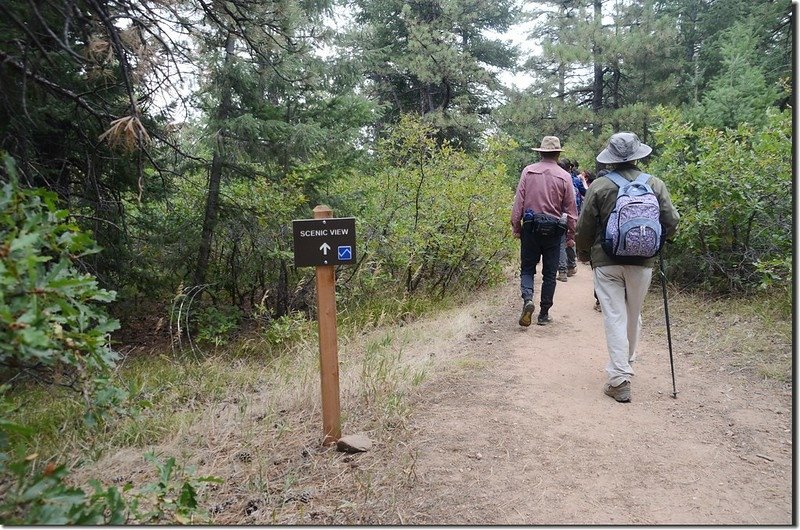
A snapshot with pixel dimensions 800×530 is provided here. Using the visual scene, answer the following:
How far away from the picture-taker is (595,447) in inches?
137

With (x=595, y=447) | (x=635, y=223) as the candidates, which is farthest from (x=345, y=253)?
(x=635, y=223)

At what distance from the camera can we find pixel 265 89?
782cm

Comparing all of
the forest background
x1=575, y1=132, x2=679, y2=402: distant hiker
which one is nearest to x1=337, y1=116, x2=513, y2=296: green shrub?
the forest background

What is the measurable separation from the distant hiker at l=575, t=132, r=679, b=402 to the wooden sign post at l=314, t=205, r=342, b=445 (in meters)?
2.14

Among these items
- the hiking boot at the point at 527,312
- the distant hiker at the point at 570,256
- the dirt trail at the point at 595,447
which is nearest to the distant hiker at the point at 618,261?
the dirt trail at the point at 595,447

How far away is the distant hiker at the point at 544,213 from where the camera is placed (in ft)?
20.0

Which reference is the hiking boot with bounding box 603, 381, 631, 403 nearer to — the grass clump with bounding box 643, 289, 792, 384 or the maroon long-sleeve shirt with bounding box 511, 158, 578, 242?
the grass clump with bounding box 643, 289, 792, 384

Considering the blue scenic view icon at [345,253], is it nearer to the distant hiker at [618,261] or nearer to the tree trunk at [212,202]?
the distant hiker at [618,261]

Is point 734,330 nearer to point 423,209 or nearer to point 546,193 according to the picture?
point 546,193

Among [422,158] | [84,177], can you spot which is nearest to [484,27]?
[422,158]

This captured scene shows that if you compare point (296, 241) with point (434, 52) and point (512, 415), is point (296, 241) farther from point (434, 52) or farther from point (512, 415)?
point (434, 52)

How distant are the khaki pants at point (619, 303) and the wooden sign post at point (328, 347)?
2.20 meters

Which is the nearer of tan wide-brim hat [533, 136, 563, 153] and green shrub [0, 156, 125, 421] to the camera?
green shrub [0, 156, 125, 421]

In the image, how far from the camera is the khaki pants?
420 cm
